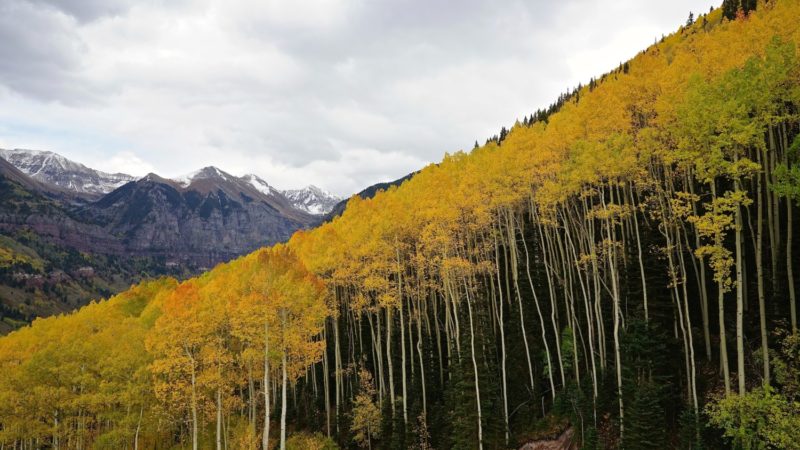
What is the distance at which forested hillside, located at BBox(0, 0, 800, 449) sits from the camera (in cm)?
1795

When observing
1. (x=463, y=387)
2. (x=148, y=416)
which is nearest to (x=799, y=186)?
(x=463, y=387)

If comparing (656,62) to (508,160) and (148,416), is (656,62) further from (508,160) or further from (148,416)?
(148,416)

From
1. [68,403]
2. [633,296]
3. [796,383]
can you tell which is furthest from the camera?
[68,403]

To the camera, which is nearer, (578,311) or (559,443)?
(559,443)

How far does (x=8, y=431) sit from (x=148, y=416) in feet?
41.4

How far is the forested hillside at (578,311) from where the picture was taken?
58.9 ft

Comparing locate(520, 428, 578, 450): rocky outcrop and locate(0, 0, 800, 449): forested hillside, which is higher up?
locate(0, 0, 800, 449): forested hillside

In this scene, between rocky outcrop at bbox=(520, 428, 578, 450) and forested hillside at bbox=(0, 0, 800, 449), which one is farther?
rocky outcrop at bbox=(520, 428, 578, 450)

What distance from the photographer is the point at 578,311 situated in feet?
109

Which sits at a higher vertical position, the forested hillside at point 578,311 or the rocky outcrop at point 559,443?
the forested hillside at point 578,311

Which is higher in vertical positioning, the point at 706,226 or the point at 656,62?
the point at 656,62

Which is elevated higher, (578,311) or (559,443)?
(578,311)

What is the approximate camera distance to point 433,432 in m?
32.8

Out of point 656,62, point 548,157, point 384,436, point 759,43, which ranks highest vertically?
point 656,62
